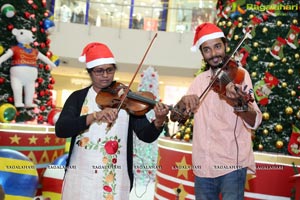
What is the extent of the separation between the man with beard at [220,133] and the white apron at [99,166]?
0.29m

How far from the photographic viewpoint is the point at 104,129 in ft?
5.73

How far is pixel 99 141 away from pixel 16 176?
126cm

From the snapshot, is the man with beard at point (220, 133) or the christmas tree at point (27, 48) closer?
the man with beard at point (220, 133)

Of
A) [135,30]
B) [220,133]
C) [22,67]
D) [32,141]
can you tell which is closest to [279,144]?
[220,133]

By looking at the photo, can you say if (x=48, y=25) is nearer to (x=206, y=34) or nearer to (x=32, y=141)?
(x=32, y=141)

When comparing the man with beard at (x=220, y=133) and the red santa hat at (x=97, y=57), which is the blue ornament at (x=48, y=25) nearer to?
the red santa hat at (x=97, y=57)

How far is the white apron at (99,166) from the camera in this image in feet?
5.60

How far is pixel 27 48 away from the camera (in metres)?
4.05

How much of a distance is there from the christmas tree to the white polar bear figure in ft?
0.10

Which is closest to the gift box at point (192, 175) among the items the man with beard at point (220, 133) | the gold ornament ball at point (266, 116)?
the gold ornament ball at point (266, 116)

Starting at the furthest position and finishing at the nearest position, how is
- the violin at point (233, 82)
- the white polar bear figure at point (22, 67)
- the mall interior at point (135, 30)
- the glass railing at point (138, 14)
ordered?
1. the glass railing at point (138, 14)
2. the mall interior at point (135, 30)
3. the white polar bear figure at point (22, 67)
4. the violin at point (233, 82)

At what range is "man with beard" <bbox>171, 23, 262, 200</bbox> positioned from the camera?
1.67 meters

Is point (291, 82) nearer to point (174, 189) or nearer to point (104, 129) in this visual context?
point (174, 189)

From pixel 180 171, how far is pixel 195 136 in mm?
1168
